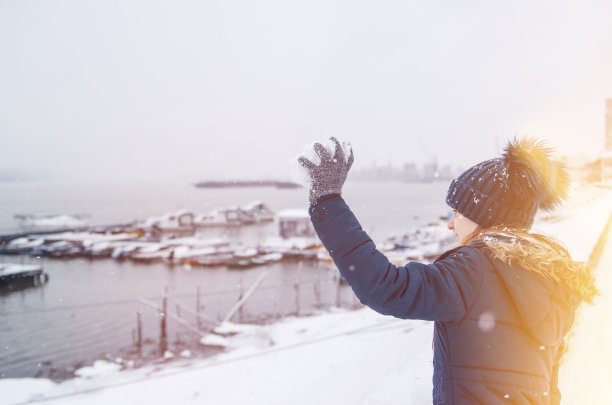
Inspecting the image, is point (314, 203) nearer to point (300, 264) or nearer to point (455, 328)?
point (455, 328)

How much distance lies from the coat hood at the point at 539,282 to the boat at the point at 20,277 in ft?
164

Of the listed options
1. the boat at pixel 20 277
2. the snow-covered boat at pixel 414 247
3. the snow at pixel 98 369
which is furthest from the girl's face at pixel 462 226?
the boat at pixel 20 277

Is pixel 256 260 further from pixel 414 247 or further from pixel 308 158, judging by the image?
pixel 308 158

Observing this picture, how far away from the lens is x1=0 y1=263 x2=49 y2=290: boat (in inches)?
1597

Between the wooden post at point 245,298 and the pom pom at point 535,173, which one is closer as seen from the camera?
the pom pom at point 535,173

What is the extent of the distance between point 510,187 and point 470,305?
40 cm

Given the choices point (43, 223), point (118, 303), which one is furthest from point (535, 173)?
point (43, 223)

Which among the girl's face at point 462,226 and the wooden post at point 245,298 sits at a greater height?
the girl's face at point 462,226

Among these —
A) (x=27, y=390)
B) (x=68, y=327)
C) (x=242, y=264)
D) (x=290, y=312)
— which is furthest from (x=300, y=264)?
(x=27, y=390)

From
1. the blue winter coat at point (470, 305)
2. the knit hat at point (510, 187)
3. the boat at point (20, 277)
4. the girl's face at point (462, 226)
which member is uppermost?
the knit hat at point (510, 187)

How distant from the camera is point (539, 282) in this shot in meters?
1.02

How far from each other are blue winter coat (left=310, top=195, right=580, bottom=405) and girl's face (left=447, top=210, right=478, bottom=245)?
17cm

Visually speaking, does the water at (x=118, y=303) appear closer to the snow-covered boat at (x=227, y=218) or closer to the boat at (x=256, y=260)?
the boat at (x=256, y=260)

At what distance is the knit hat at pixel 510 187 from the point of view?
1.16 metres
